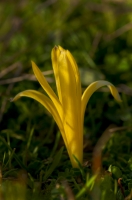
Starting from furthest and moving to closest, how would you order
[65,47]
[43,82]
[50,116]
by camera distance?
1. [65,47]
2. [50,116]
3. [43,82]

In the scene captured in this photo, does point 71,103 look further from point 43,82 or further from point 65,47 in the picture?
point 65,47

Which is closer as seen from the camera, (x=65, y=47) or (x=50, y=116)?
(x=50, y=116)

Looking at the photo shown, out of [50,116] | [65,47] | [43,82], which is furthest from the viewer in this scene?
[65,47]

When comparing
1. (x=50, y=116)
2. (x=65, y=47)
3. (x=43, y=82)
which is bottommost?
(x=50, y=116)

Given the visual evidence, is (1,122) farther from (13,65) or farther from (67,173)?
(67,173)

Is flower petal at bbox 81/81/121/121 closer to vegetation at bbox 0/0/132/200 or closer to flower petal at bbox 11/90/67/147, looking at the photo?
flower petal at bbox 11/90/67/147

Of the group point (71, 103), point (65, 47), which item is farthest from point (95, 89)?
point (65, 47)

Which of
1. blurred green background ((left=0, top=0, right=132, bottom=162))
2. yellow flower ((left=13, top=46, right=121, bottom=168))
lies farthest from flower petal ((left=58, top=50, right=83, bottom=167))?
blurred green background ((left=0, top=0, right=132, bottom=162))
